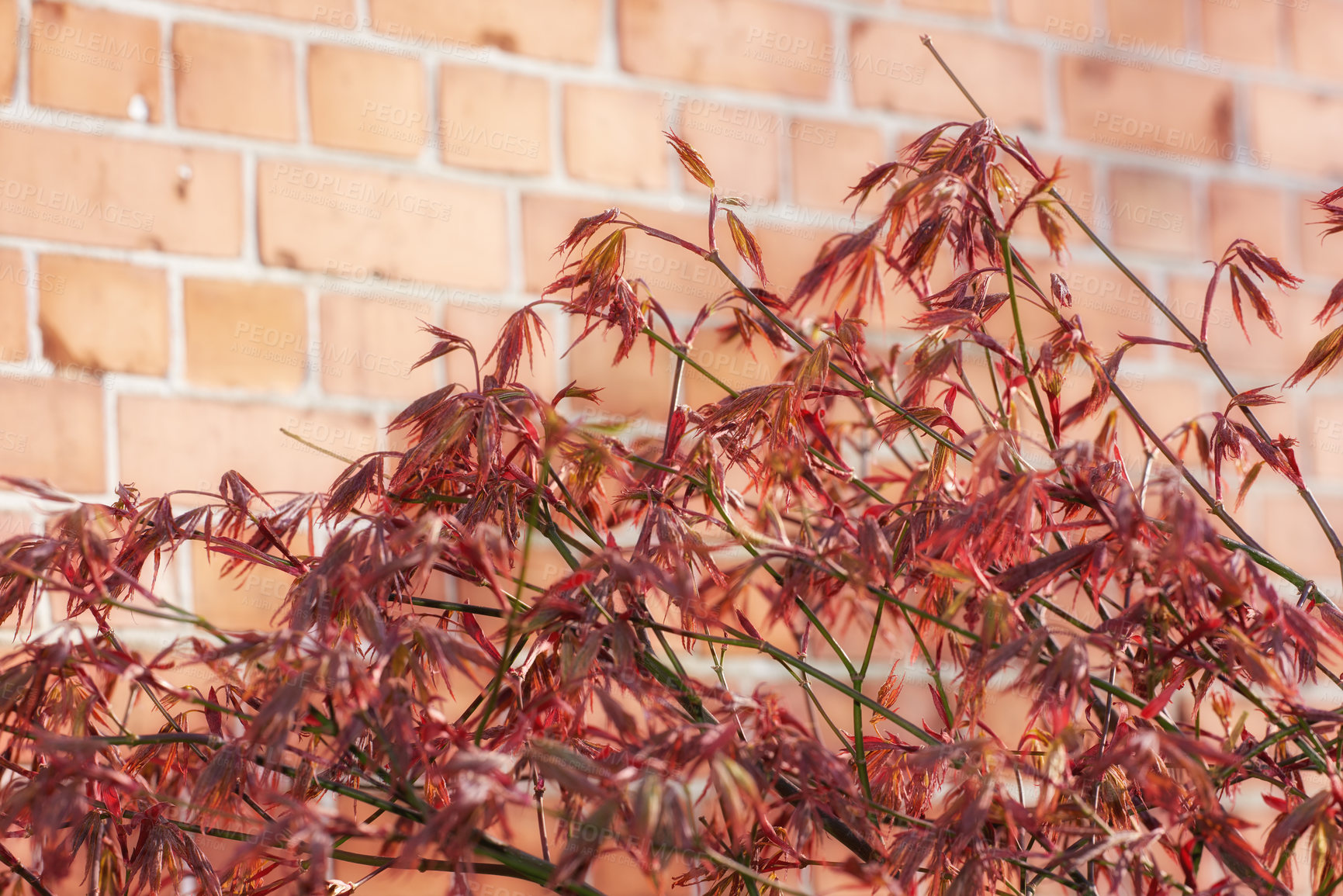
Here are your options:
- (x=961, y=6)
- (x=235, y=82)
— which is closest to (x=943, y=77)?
(x=961, y=6)

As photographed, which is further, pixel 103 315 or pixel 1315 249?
pixel 1315 249

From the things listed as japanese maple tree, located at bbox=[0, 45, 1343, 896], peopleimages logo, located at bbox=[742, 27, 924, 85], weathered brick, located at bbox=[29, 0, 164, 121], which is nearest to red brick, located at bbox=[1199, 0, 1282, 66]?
peopleimages logo, located at bbox=[742, 27, 924, 85]

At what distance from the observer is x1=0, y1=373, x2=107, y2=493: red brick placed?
899mm

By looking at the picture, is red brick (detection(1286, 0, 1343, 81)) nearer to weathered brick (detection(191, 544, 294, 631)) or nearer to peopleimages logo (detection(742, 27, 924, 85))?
peopleimages logo (detection(742, 27, 924, 85))

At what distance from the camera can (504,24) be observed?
1.09 meters

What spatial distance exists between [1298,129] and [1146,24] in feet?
0.73

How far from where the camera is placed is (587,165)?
1106mm

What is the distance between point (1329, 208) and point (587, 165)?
626 millimetres

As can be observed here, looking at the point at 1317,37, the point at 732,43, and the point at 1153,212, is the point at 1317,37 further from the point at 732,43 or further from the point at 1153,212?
the point at 732,43

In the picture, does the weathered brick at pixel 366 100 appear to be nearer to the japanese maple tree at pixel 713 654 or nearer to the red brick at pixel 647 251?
the red brick at pixel 647 251

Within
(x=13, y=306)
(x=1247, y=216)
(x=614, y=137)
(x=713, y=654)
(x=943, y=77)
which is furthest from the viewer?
(x=1247, y=216)

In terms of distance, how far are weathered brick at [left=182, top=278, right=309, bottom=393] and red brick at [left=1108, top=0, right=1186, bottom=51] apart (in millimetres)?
921

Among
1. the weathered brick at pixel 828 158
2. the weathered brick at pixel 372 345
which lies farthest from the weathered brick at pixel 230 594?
the weathered brick at pixel 828 158

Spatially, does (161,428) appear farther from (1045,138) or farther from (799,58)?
(1045,138)
